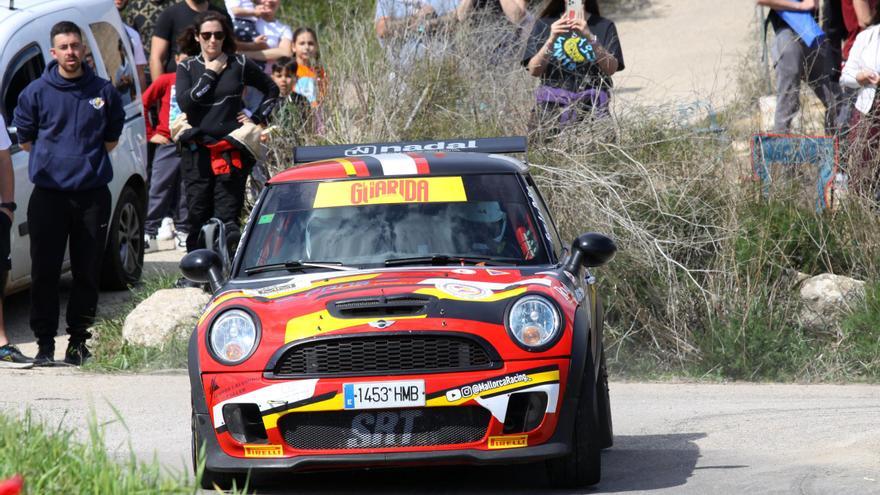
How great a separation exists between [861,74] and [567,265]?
18.6 feet

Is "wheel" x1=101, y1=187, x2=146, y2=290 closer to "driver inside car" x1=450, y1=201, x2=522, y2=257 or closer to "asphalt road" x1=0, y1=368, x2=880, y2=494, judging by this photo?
"asphalt road" x1=0, y1=368, x2=880, y2=494

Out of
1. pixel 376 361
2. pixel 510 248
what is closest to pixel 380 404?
pixel 376 361

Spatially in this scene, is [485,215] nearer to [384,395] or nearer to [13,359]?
[384,395]

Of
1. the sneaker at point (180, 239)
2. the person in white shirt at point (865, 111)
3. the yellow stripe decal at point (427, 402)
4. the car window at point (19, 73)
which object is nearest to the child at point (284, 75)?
the car window at point (19, 73)

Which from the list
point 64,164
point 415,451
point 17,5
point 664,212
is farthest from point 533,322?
point 17,5

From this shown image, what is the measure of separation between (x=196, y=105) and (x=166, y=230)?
4.31 m

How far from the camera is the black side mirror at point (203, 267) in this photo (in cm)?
739

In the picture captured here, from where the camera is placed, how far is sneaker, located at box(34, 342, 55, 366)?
34.7 ft

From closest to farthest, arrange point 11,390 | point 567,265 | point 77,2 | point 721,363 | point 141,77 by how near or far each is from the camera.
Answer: point 567,265
point 11,390
point 721,363
point 77,2
point 141,77

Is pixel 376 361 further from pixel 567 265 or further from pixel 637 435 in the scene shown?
pixel 637 435

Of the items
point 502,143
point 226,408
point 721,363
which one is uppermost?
point 502,143

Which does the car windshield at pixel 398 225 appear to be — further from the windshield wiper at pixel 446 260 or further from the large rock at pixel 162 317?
the large rock at pixel 162 317

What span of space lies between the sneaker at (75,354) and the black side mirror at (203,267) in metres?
3.53

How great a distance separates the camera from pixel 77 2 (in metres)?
12.9
